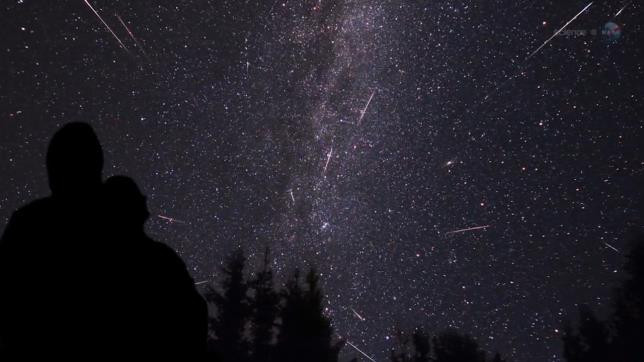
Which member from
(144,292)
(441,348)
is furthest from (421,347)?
(144,292)

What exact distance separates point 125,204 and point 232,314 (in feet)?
66.9

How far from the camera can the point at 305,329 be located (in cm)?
1833

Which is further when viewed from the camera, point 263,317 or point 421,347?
point 421,347

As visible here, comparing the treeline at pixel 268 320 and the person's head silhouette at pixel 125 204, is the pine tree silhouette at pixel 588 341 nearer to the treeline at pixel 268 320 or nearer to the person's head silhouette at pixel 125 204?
the treeline at pixel 268 320

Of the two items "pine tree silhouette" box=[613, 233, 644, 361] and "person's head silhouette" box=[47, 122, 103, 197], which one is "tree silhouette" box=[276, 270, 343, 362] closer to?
"person's head silhouette" box=[47, 122, 103, 197]

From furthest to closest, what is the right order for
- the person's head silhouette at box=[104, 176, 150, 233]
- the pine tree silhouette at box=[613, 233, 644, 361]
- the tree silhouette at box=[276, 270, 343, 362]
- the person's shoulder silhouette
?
the pine tree silhouette at box=[613, 233, 644, 361], the tree silhouette at box=[276, 270, 343, 362], the person's head silhouette at box=[104, 176, 150, 233], the person's shoulder silhouette

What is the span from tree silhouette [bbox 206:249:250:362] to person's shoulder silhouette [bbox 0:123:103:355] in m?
19.6

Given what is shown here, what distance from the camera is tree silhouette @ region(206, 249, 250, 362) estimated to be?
20359 mm

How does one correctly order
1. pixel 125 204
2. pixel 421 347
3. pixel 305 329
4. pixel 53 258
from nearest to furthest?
pixel 53 258, pixel 125 204, pixel 305 329, pixel 421 347

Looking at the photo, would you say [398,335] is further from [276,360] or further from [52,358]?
[52,358]

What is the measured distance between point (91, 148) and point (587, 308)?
40.2 meters

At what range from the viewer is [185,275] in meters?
2.05

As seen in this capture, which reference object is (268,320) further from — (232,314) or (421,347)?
(421,347)

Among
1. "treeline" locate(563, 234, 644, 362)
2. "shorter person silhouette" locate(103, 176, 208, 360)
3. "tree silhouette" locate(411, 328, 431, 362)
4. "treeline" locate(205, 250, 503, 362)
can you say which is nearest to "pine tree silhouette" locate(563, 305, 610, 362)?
"treeline" locate(563, 234, 644, 362)
